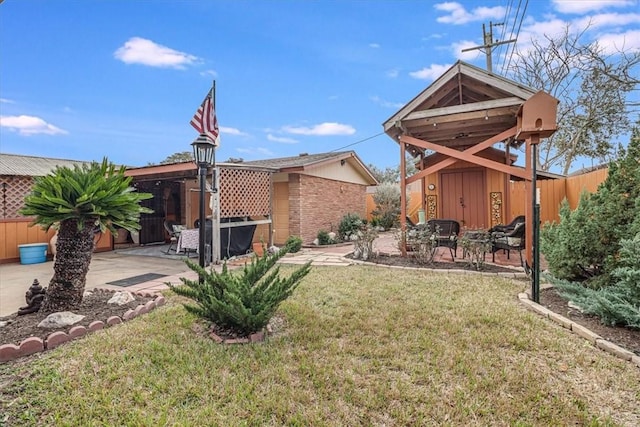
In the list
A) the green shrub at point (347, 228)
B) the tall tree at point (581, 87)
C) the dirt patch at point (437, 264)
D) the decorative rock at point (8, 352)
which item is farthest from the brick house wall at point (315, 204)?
the tall tree at point (581, 87)

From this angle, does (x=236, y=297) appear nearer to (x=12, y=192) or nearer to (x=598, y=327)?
(x=598, y=327)

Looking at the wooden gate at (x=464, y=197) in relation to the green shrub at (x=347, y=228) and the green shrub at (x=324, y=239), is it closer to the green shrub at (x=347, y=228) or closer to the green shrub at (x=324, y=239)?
the green shrub at (x=347, y=228)

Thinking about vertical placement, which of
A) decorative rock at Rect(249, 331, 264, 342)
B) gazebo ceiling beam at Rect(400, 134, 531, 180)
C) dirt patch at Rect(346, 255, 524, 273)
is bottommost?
decorative rock at Rect(249, 331, 264, 342)

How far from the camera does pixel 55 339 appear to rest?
131 inches

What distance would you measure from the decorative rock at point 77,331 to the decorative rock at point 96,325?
8 centimetres

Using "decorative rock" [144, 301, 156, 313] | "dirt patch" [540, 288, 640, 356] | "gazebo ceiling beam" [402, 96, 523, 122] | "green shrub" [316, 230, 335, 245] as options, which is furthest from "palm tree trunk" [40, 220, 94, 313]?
"green shrub" [316, 230, 335, 245]

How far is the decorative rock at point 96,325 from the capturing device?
12.0 feet

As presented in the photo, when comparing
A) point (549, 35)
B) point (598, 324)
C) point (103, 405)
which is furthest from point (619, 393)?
point (549, 35)

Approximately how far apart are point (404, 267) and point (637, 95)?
44.1ft

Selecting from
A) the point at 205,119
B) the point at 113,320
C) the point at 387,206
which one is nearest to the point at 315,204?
the point at 387,206

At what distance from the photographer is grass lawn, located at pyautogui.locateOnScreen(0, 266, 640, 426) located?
226 cm

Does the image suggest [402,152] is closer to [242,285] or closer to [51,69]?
[242,285]

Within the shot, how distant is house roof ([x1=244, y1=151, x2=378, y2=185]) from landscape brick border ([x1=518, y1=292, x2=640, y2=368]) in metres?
7.92

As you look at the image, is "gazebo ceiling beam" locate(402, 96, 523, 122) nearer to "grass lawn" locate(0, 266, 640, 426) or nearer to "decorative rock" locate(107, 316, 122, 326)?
"grass lawn" locate(0, 266, 640, 426)
